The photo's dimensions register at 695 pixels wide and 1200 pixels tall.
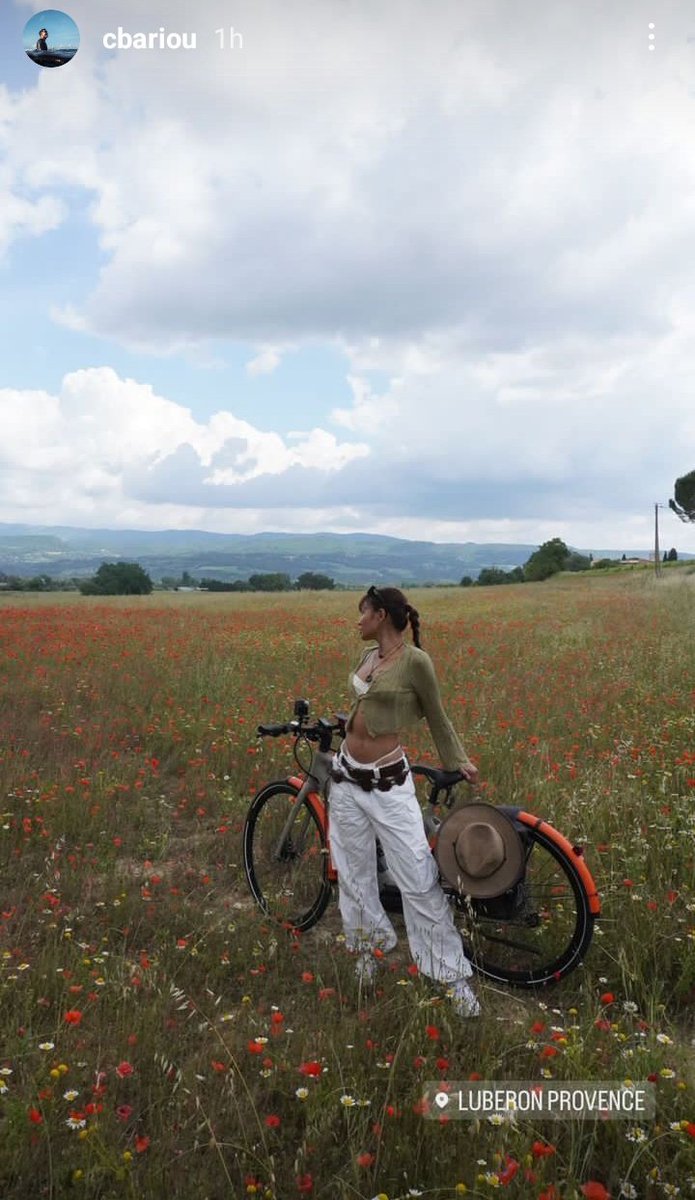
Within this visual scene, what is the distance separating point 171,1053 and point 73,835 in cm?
298

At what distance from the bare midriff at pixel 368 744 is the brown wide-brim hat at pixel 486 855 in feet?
1.79

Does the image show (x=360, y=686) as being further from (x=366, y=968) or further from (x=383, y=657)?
(x=366, y=968)

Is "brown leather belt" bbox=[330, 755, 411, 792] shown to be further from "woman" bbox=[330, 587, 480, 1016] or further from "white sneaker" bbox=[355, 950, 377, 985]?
"white sneaker" bbox=[355, 950, 377, 985]

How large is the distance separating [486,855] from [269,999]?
152 centimetres

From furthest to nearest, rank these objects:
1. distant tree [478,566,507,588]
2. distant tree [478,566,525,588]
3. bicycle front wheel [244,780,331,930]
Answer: distant tree [478,566,525,588]
distant tree [478,566,507,588]
bicycle front wheel [244,780,331,930]

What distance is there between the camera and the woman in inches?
155

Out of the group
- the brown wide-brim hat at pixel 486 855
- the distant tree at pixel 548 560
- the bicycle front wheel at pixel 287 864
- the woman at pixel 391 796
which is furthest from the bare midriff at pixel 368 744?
the distant tree at pixel 548 560

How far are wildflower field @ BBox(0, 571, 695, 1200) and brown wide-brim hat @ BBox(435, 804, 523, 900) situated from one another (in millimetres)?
610

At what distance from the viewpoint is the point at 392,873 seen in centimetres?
404

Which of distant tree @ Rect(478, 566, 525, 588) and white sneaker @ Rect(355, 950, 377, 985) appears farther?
distant tree @ Rect(478, 566, 525, 588)

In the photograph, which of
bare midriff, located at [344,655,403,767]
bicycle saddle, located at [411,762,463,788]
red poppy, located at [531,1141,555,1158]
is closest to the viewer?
red poppy, located at [531,1141,555,1158]

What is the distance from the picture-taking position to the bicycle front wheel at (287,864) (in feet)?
15.6

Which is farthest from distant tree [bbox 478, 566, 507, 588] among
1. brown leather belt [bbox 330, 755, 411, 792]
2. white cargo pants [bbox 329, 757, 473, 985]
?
brown leather belt [bbox 330, 755, 411, 792]

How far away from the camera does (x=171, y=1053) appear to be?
3.31m
